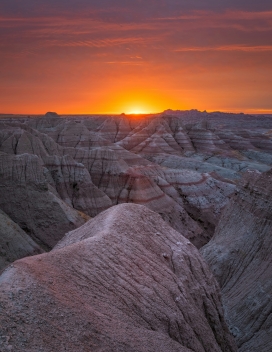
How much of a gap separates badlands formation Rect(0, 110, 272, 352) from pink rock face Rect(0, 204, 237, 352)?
0.03 metres

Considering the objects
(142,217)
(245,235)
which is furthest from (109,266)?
(245,235)

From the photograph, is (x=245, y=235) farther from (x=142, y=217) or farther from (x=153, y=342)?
(x=153, y=342)

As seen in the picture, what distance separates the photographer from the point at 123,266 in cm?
1020

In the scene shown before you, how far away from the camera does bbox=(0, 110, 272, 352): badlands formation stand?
295 inches

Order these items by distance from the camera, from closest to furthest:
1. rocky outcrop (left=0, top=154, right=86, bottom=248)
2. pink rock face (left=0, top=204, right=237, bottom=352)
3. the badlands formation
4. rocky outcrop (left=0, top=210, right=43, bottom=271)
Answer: pink rock face (left=0, top=204, right=237, bottom=352) < the badlands formation < rocky outcrop (left=0, top=210, right=43, bottom=271) < rocky outcrop (left=0, top=154, right=86, bottom=248)

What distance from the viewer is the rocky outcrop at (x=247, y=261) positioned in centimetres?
1501

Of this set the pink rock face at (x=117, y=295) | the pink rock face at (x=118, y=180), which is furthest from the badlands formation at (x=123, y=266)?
the pink rock face at (x=118, y=180)

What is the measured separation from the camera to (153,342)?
329 inches

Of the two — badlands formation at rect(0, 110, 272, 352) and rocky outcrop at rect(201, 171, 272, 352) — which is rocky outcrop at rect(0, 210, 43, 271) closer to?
badlands formation at rect(0, 110, 272, 352)

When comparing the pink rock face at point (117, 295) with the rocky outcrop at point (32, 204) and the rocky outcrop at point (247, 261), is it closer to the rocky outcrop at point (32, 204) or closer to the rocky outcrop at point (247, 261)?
the rocky outcrop at point (247, 261)

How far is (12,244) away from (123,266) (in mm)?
10615

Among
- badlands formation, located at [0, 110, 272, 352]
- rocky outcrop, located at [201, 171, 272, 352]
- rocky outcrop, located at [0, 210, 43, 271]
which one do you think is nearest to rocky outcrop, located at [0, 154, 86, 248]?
badlands formation, located at [0, 110, 272, 352]

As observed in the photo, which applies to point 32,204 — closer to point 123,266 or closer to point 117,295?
point 123,266

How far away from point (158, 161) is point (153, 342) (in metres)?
52.8
